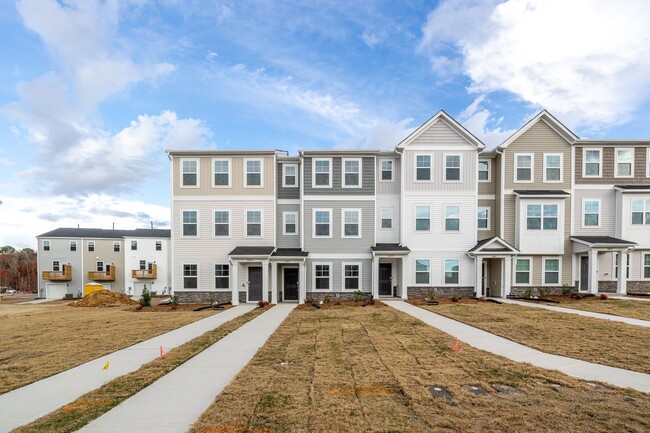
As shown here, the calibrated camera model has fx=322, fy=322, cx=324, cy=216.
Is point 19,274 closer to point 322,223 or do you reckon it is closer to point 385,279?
point 322,223

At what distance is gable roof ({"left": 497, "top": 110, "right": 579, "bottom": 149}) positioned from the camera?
1917 centimetres

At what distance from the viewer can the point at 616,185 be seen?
64.1 ft

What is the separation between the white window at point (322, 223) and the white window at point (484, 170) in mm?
9809

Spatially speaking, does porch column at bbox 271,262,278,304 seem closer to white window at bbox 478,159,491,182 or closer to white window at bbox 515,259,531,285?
white window at bbox 478,159,491,182

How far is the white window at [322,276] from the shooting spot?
1900 centimetres

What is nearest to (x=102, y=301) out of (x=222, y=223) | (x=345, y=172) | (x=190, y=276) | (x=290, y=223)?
(x=190, y=276)

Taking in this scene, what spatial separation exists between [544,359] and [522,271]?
14162 millimetres

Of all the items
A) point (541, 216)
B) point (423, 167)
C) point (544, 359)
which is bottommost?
point (544, 359)

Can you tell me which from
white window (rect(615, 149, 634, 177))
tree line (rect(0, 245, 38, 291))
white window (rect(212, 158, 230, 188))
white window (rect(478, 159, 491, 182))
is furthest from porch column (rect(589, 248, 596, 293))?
tree line (rect(0, 245, 38, 291))

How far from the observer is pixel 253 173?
63.7ft

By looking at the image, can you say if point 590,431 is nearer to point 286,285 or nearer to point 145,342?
point 145,342

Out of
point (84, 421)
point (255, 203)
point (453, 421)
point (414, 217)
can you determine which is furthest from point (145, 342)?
point (414, 217)

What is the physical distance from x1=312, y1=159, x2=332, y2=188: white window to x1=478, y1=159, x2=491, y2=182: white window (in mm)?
9514

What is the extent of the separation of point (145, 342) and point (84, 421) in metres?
5.16
